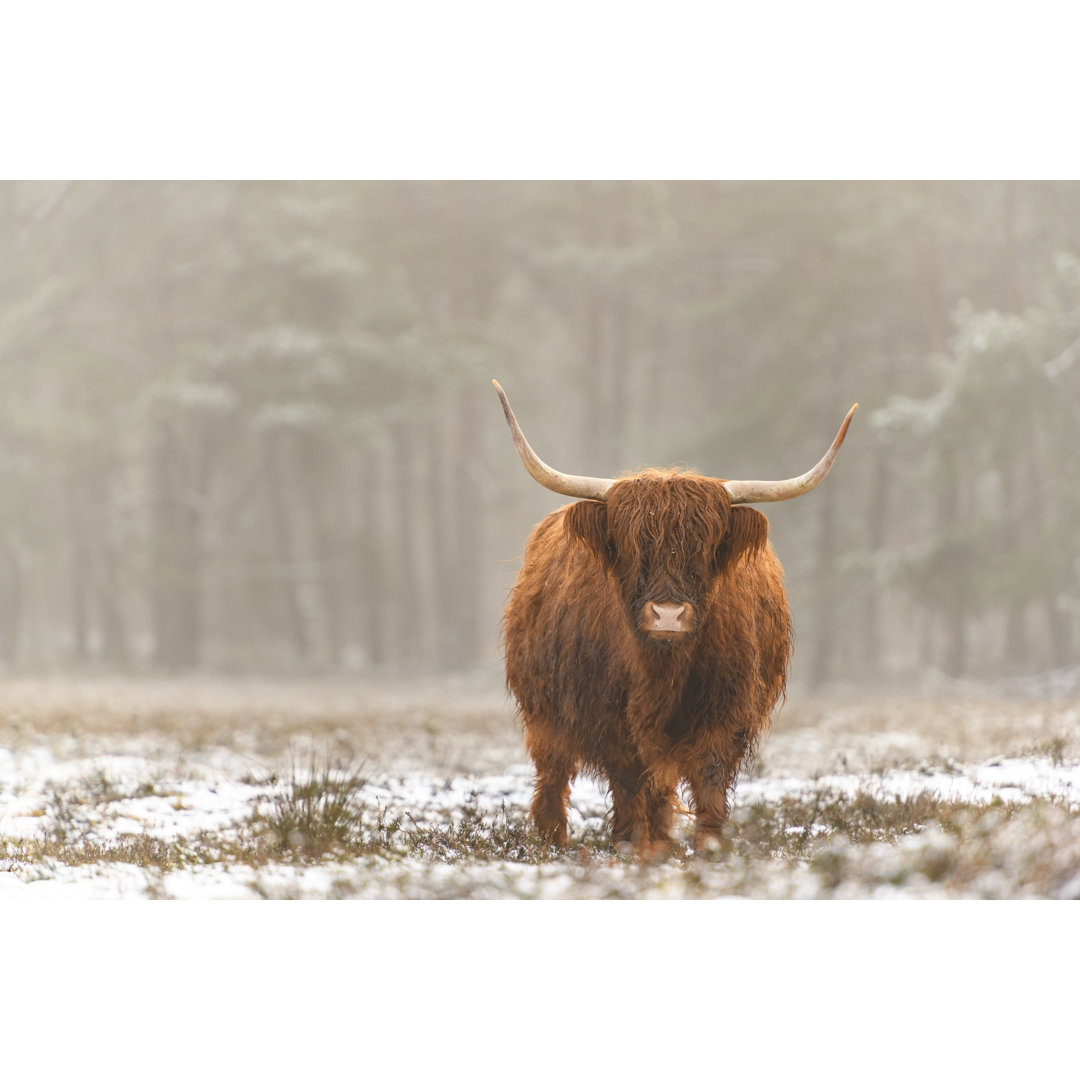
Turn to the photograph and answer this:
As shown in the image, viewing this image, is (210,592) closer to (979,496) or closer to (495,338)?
(495,338)

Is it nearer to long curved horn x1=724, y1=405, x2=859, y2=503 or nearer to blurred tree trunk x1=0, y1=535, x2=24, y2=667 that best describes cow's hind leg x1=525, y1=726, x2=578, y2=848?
long curved horn x1=724, y1=405, x2=859, y2=503

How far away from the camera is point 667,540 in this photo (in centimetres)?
462

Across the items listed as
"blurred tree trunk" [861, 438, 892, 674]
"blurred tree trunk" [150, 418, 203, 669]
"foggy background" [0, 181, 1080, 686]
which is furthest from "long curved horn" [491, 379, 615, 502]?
"blurred tree trunk" [150, 418, 203, 669]

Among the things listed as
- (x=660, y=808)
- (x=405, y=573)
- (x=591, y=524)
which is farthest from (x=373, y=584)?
(x=591, y=524)

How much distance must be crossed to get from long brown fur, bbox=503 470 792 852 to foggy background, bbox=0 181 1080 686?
28.9 ft

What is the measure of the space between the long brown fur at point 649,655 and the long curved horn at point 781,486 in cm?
6

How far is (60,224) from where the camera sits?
15.2m

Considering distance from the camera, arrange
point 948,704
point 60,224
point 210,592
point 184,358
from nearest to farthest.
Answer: point 948,704, point 60,224, point 184,358, point 210,592

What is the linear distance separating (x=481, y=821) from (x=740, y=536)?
6.37ft

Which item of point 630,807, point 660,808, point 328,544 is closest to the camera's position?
point 630,807

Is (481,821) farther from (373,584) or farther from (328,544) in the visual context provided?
(328,544)

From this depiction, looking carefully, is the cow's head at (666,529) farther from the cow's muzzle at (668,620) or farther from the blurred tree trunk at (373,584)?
the blurred tree trunk at (373,584)

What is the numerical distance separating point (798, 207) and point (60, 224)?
1008 cm

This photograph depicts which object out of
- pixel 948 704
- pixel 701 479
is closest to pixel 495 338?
pixel 948 704
